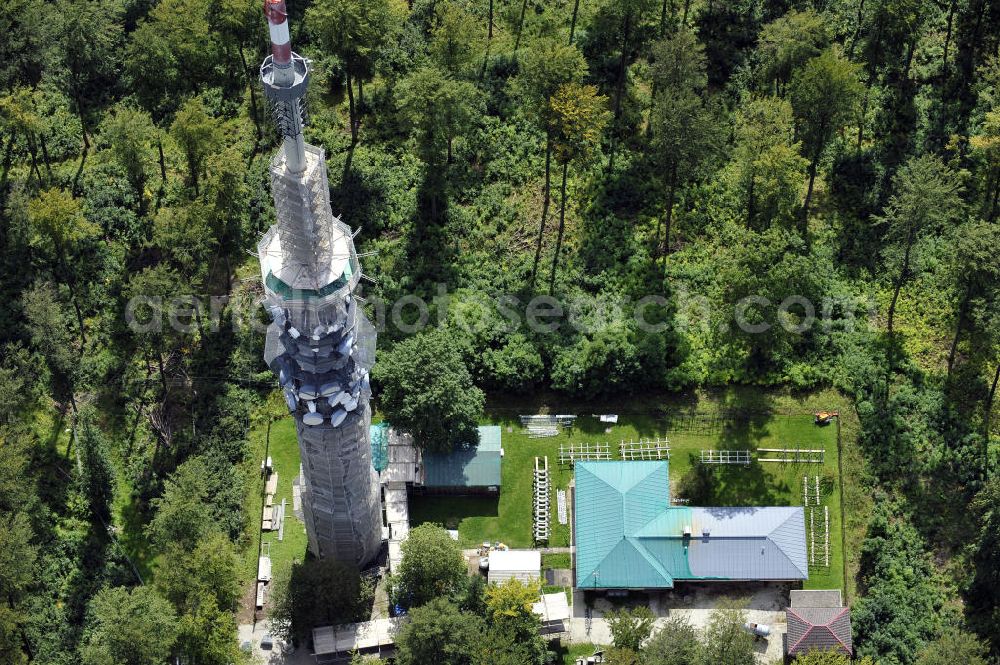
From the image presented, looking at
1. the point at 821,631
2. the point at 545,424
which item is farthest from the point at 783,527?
the point at 545,424

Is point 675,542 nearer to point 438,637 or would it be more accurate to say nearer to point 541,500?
point 541,500

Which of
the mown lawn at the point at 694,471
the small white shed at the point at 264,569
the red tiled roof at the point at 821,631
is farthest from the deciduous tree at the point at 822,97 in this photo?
the small white shed at the point at 264,569

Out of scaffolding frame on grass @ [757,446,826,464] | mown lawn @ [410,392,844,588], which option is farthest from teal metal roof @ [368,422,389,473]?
scaffolding frame on grass @ [757,446,826,464]

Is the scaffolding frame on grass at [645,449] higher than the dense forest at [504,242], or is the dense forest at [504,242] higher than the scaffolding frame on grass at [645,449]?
the dense forest at [504,242]

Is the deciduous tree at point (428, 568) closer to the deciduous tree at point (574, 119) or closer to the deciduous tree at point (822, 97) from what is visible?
the deciduous tree at point (574, 119)

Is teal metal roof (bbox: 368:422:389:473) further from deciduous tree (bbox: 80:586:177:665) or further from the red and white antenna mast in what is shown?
the red and white antenna mast

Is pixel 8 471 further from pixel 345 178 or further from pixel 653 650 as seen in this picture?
pixel 653 650
